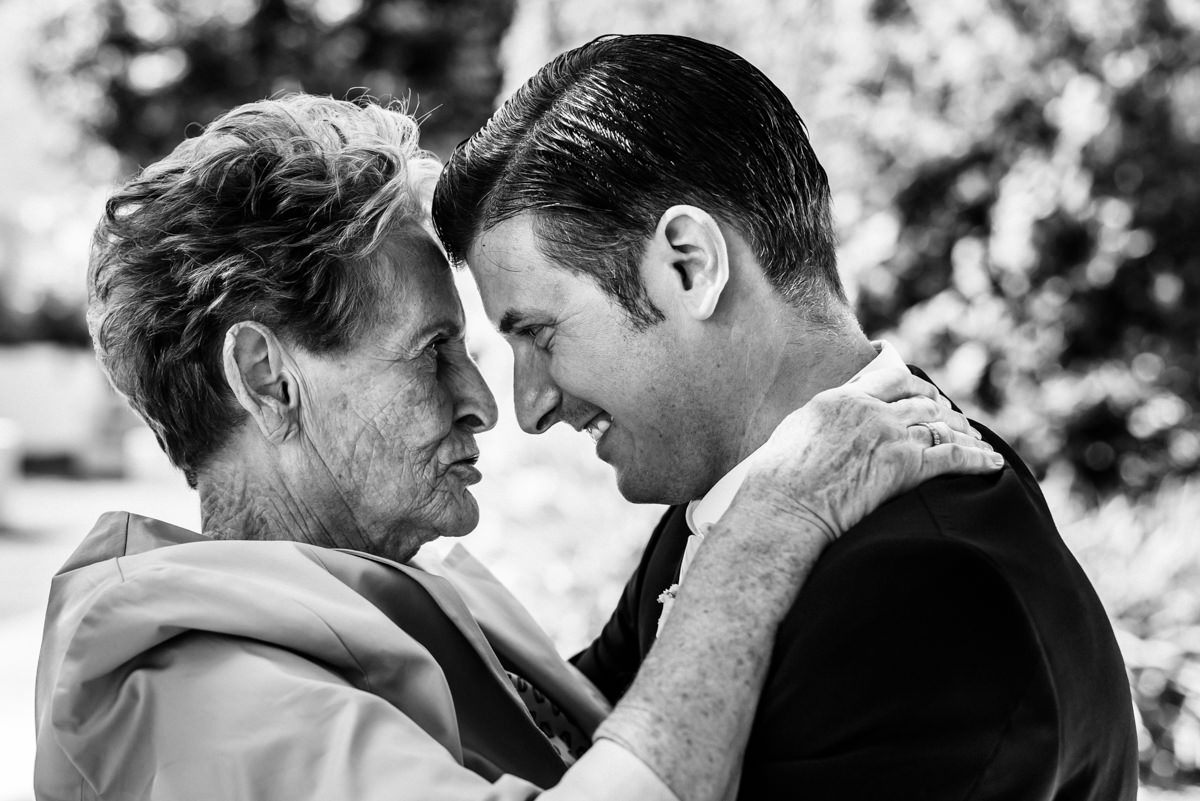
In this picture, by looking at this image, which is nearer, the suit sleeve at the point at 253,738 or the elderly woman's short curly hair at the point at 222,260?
the suit sleeve at the point at 253,738

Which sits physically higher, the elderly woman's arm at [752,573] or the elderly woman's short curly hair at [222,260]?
the elderly woman's short curly hair at [222,260]

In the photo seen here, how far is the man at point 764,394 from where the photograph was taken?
1.71m

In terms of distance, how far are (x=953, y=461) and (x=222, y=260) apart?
1.26 meters

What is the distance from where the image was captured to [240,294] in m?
2.18

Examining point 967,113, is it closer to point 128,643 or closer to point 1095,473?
point 1095,473

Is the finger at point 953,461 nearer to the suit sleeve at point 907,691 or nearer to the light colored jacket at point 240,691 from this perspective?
the suit sleeve at point 907,691

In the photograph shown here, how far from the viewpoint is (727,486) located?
223 cm

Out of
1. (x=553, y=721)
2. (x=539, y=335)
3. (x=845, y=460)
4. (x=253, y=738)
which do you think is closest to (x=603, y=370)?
(x=539, y=335)

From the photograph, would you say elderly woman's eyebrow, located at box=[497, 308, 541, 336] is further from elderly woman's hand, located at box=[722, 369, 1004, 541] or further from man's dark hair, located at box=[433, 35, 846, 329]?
elderly woman's hand, located at box=[722, 369, 1004, 541]

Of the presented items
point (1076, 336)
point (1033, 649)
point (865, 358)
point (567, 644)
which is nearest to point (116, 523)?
point (865, 358)

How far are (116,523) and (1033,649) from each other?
148 centimetres

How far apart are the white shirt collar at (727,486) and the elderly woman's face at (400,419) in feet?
1.44

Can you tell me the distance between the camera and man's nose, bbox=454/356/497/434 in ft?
7.97

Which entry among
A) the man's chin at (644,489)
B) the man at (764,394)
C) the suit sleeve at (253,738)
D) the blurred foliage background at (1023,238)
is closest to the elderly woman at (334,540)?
the suit sleeve at (253,738)
